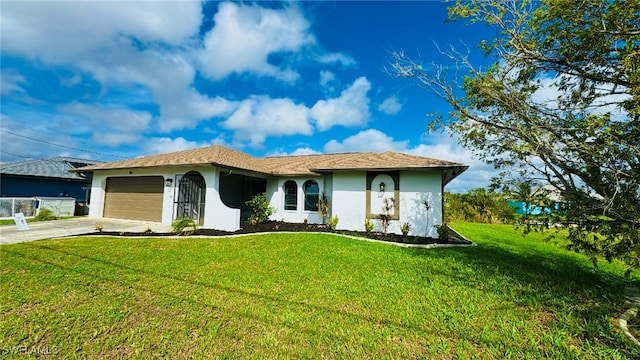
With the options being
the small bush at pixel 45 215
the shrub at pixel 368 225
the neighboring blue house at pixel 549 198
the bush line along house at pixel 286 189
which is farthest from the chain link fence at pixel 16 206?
the neighboring blue house at pixel 549 198

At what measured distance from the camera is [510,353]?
130 inches

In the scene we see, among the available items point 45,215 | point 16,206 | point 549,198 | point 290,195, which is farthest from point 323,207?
point 16,206

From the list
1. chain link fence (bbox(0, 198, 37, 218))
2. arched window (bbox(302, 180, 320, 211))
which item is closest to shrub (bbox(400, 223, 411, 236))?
arched window (bbox(302, 180, 320, 211))

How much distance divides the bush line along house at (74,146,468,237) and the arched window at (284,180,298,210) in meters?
0.06

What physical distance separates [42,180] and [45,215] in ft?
32.1

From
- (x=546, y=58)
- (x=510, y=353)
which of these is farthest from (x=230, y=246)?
(x=546, y=58)

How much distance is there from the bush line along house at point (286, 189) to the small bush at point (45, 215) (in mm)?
1926

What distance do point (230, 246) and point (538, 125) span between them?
9420mm

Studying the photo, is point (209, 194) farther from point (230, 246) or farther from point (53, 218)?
point (53, 218)

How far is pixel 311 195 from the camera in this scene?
15.6 m

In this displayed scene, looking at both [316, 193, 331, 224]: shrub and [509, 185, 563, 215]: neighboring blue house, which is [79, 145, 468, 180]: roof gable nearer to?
[316, 193, 331, 224]: shrub

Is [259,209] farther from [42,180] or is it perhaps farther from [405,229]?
[42,180]

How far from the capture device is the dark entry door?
14.0 m

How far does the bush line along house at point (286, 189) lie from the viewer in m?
12.3
